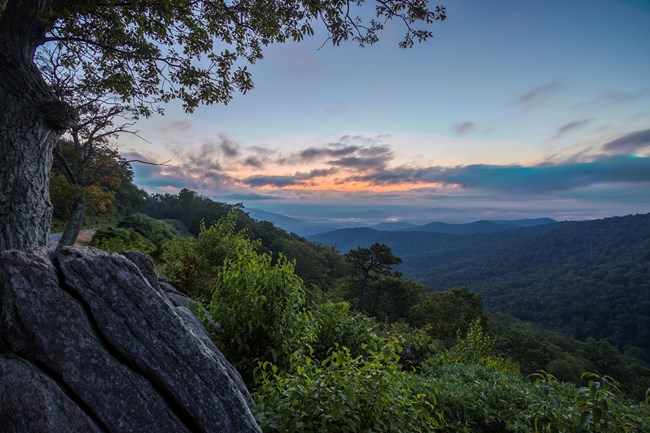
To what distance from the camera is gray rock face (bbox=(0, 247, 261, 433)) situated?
2.38 m

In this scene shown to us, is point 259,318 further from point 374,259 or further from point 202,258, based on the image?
point 374,259

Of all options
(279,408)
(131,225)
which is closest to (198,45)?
(279,408)

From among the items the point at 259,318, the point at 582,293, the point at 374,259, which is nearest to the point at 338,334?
the point at 259,318

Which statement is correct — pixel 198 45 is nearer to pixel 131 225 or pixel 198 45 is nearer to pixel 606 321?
pixel 131 225

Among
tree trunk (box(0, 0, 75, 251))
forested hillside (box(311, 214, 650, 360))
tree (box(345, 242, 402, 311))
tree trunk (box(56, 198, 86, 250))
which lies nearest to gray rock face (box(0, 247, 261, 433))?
tree trunk (box(0, 0, 75, 251))

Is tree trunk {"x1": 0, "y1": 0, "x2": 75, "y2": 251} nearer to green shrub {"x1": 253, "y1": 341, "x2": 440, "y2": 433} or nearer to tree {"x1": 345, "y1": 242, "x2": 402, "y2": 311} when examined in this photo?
green shrub {"x1": 253, "y1": 341, "x2": 440, "y2": 433}

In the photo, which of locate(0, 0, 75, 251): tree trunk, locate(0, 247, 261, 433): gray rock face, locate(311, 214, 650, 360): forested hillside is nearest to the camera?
locate(0, 247, 261, 433): gray rock face

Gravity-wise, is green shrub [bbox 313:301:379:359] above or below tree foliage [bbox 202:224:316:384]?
below

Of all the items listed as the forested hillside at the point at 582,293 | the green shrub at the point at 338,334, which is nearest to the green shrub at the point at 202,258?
the green shrub at the point at 338,334

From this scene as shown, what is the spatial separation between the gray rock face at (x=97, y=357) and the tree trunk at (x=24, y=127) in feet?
5.86

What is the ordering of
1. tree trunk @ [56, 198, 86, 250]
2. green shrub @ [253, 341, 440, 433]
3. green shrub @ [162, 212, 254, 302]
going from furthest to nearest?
green shrub @ [162, 212, 254, 302] < tree trunk @ [56, 198, 86, 250] < green shrub @ [253, 341, 440, 433]

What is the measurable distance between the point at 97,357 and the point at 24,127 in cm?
381

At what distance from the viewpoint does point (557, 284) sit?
145 metres

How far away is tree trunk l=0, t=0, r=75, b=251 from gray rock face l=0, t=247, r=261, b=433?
70.3 inches
